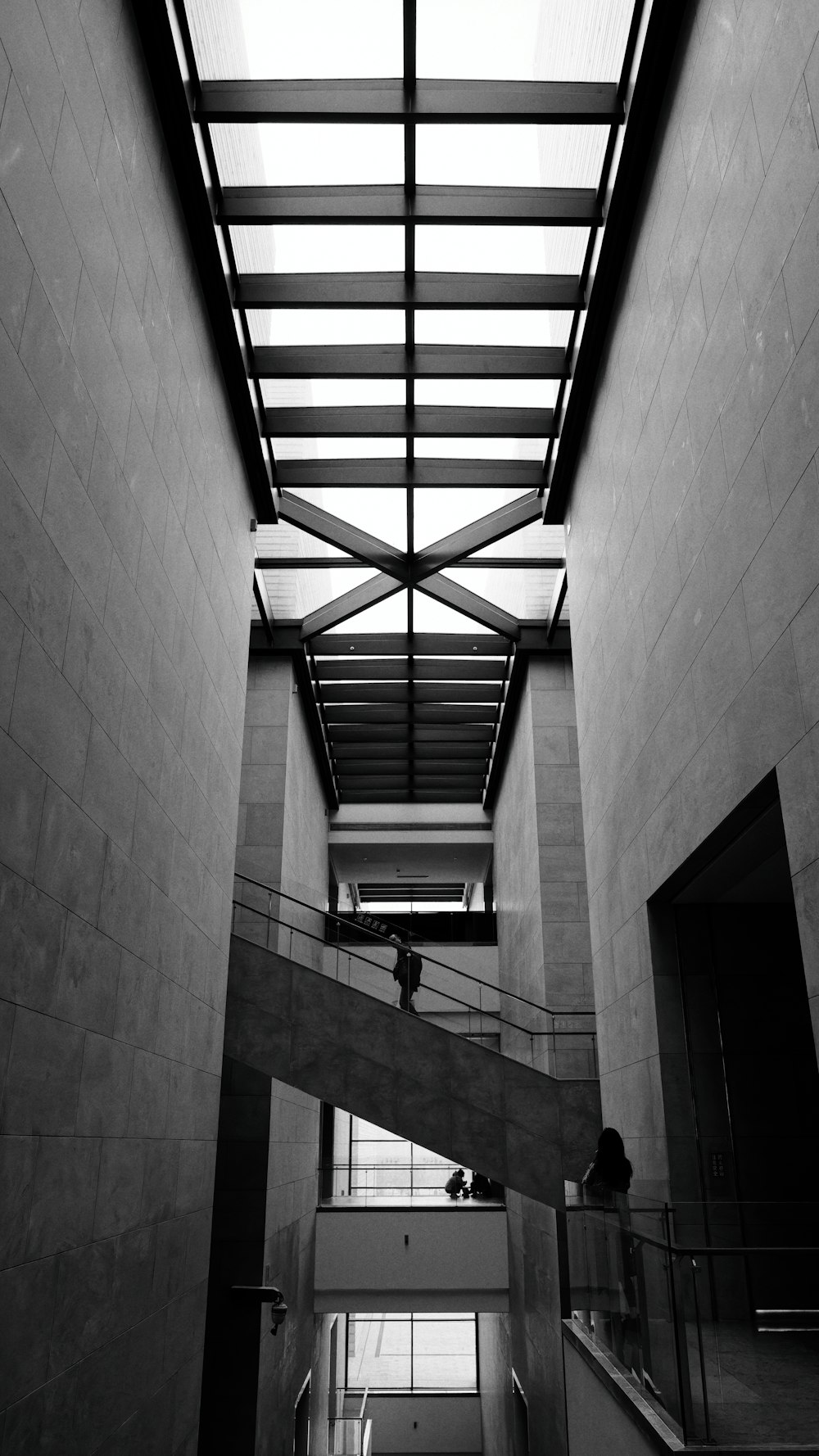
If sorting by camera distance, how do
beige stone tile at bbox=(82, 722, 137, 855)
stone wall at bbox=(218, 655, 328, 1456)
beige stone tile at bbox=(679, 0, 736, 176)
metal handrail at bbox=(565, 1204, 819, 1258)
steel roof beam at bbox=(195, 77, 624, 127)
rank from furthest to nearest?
stone wall at bbox=(218, 655, 328, 1456), steel roof beam at bbox=(195, 77, 624, 127), beige stone tile at bbox=(679, 0, 736, 176), beige stone tile at bbox=(82, 722, 137, 855), metal handrail at bbox=(565, 1204, 819, 1258)

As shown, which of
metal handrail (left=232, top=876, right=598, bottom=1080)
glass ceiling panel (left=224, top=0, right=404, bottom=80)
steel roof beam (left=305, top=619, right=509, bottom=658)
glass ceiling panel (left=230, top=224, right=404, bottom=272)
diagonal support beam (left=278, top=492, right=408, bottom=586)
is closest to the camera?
glass ceiling panel (left=224, top=0, right=404, bottom=80)

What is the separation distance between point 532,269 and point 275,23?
16.7 feet

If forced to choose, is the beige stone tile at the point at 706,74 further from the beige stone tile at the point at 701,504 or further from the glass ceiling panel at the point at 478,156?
the beige stone tile at the point at 701,504

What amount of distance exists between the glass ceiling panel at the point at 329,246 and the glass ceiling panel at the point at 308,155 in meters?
0.74

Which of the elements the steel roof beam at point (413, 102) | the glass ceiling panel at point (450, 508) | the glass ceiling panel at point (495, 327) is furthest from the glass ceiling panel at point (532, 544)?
the steel roof beam at point (413, 102)

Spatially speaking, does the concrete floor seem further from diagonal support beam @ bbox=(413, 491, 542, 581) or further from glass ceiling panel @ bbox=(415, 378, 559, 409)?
glass ceiling panel @ bbox=(415, 378, 559, 409)

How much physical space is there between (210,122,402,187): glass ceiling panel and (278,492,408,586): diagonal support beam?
722 centimetres

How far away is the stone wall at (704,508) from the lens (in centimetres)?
859

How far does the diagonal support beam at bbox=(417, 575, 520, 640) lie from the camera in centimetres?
2384

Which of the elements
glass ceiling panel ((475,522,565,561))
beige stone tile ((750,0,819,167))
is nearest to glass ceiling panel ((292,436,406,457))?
glass ceiling panel ((475,522,565,561))

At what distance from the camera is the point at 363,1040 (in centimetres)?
1859

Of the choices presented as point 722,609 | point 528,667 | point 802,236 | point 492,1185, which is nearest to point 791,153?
point 802,236

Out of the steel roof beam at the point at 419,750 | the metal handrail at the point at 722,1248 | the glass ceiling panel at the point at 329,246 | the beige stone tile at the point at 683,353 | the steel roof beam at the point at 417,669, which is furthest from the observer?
the steel roof beam at the point at 419,750

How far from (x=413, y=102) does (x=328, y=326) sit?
4050 millimetres
